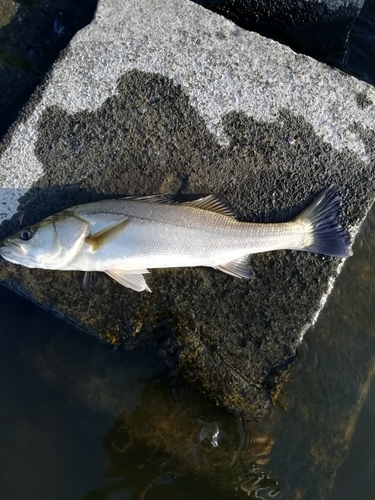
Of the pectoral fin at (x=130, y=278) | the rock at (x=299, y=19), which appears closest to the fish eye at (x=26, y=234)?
the pectoral fin at (x=130, y=278)

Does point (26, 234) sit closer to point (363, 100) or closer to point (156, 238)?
point (156, 238)

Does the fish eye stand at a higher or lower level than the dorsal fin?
higher

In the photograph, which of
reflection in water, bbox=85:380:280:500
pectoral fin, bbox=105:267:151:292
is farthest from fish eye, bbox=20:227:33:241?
reflection in water, bbox=85:380:280:500

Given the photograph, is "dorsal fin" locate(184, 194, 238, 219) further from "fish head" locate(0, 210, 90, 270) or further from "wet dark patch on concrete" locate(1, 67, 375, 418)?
"fish head" locate(0, 210, 90, 270)

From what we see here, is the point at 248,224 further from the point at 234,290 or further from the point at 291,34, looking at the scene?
the point at 291,34

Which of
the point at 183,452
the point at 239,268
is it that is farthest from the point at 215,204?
the point at 183,452

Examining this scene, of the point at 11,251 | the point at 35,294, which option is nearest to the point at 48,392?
the point at 35,294
